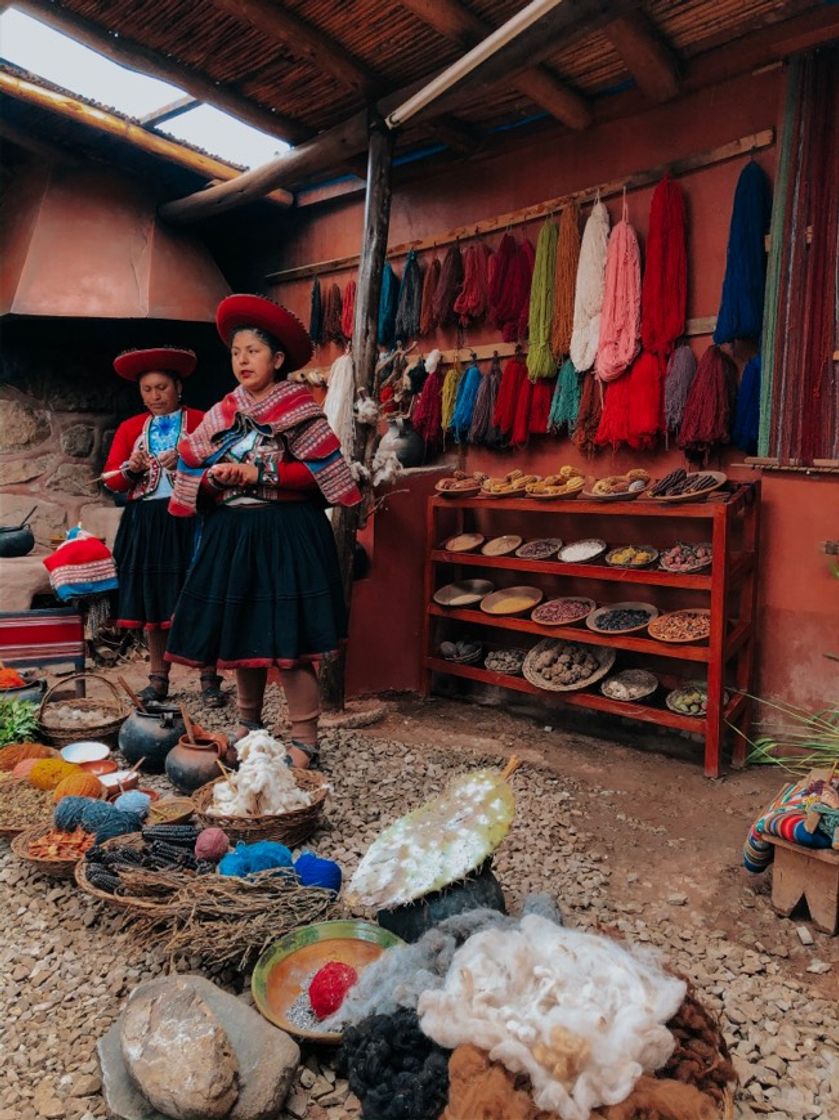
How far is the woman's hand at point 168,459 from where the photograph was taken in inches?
163

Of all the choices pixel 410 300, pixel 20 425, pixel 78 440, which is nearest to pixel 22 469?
pixel 20 425

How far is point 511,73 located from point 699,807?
335 cm

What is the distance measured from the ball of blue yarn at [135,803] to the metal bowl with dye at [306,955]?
884 millimetres

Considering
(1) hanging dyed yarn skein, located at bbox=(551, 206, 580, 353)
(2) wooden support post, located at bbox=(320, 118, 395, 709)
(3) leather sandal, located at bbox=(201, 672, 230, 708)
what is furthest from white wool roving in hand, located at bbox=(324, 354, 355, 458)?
(3) leather sandal, located at bbox=(201, 672, 230, 708)

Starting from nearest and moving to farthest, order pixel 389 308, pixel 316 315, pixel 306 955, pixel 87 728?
1. pixel 306 955
2. pixel 87 728
3. pixel 389 308
4. pixel 316 315

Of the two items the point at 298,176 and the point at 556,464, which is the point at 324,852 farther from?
the point at 298,176

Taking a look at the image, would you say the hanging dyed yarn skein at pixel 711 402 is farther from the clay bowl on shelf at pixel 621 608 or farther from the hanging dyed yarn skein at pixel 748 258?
the clay bowl on shelf at pixel 621 608

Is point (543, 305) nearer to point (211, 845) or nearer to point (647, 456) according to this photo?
point (647, 456)

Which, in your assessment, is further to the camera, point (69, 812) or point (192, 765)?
point (192, 765)

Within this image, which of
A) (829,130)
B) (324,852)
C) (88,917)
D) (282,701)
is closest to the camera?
(88,917)

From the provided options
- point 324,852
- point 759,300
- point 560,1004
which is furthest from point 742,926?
point 759,300

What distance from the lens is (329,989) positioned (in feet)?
5.94

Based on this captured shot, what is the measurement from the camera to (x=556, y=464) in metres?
4.87

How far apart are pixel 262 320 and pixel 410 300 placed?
234 cm
